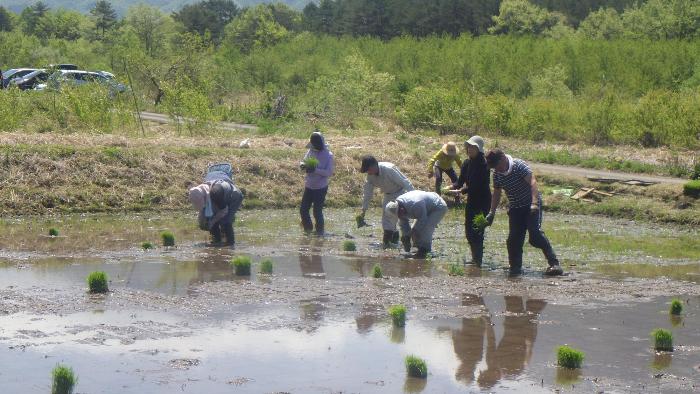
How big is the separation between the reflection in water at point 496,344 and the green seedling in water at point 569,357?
38 cm

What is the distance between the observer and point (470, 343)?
34.6ft

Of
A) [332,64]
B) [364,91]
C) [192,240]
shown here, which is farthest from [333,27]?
[192,240]

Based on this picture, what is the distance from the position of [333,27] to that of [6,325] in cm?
8575

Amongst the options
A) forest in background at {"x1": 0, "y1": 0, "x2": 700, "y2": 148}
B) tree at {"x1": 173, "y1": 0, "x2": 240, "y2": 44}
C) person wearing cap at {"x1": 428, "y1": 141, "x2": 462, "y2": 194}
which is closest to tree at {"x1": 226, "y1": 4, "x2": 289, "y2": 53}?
forest in background at {"x1": 0, "y1": 0, "x2": 700, "y2": 148}

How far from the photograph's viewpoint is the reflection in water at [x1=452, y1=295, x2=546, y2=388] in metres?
9.47

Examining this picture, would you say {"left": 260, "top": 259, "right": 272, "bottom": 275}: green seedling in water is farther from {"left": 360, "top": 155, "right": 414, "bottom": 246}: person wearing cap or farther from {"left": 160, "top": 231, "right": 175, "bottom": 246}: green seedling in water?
{"left": 360, "top": 155, "right": 414, "bottom": 246}: person wearing cap

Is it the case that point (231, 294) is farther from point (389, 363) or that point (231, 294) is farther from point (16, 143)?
point (16, 143)

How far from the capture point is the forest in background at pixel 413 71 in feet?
102

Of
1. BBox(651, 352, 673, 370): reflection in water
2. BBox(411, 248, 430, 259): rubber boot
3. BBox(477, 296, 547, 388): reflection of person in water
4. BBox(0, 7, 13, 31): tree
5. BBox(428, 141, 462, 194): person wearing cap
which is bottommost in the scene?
BBox(411, 248, 430, 259): rubber boot

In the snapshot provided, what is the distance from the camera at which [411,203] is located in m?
15.4

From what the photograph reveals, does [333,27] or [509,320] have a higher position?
[333,27]

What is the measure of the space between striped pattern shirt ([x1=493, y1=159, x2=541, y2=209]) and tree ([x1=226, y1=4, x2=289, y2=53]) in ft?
214

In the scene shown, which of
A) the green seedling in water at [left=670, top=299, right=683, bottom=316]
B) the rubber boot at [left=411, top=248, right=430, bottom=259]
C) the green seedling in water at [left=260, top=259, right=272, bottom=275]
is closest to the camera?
the green seedling in water at [left=670, top=299, right=683, bottom=316]

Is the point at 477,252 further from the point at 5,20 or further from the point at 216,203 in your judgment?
the point at 5,20
